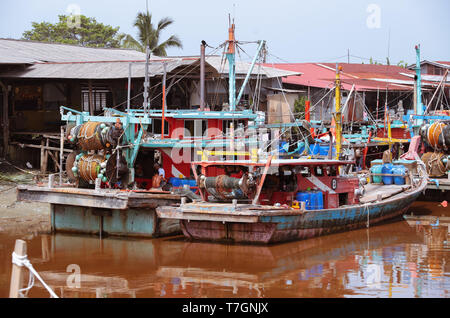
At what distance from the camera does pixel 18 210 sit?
1898cm

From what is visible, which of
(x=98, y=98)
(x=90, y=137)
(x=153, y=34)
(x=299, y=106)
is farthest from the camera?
(x=153, y=34)

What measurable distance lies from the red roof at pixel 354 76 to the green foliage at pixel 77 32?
53.3ft

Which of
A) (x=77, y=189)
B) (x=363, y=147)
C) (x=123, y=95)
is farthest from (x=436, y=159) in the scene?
(x=77, y=189)

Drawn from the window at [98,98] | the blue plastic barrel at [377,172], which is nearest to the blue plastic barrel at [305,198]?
the blue plastic barrel at [377,172]

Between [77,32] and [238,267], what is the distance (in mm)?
38993

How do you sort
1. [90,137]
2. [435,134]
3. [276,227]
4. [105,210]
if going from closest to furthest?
1. [276,227]
2. [105,210]
3. [90,137]
4. [435,134]

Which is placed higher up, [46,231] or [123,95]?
[123,95]

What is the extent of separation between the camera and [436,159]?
2319 centimetres

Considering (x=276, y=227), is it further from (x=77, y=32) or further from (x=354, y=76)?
(x=77, y=32)

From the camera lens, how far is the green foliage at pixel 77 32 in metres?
48.1

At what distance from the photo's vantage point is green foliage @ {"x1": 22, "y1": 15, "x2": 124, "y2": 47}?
48.1m

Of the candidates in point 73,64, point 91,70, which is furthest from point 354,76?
point 91,70
